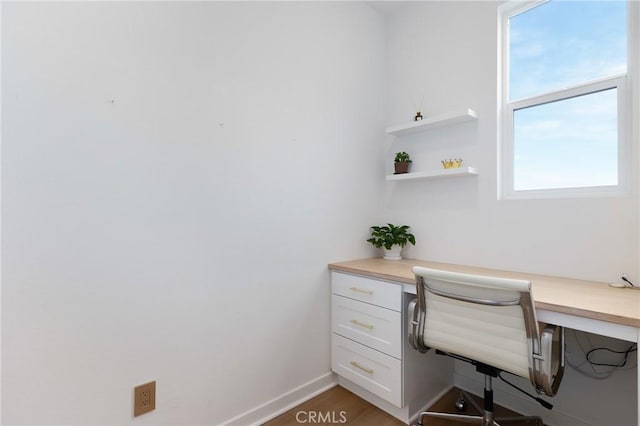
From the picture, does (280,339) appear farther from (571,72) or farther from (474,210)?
(571,72)

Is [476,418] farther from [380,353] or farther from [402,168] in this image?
[402,168]

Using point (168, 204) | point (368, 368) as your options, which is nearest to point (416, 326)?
point (368, 368)

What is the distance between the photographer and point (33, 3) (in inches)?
43.6

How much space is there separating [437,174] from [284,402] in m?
1.70

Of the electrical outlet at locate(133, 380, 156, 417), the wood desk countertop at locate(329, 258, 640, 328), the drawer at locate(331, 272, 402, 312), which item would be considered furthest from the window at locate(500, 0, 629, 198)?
the electrical outlet at locate(133, 380, 156, 417)

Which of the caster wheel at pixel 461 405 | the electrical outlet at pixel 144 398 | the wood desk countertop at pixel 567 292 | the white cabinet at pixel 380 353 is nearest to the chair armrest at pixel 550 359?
the wood desk countertop at pixel 567 292

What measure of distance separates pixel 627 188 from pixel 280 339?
6.42ft

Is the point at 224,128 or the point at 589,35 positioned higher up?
the point at 589,35

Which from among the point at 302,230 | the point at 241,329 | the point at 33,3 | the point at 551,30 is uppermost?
the point at 551,30

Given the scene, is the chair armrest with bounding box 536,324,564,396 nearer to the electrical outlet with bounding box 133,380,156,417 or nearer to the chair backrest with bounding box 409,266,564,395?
the chair backrest with bounding box 409,266,564,395

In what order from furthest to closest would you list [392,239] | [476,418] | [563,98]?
1. [392,239]
2. [563,98]
3. [476,418]

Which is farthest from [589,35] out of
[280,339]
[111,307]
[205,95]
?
[111,307]

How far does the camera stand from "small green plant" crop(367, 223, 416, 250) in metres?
2.23

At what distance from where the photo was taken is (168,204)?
141 cm
